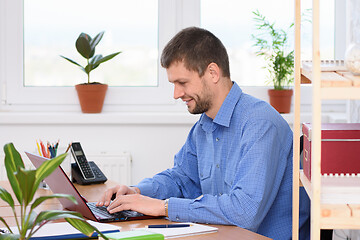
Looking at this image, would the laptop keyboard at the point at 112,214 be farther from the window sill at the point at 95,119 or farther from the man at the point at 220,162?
the window sill at the point at 95,119

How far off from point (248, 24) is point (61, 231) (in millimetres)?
2121

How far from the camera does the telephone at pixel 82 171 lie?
232cm

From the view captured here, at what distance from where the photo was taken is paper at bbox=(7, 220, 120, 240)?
1.50 metres

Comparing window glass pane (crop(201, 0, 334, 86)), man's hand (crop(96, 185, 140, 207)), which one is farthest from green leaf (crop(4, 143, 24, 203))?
window glass pane (crop(201, 0, 334, 86))

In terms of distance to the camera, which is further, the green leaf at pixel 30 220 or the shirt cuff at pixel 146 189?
the shirt cuff at pixel 146 189

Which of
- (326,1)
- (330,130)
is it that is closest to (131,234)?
(330,130)

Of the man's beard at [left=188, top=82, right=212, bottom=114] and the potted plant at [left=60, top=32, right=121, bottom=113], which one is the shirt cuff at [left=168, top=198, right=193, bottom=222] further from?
the potted plant at [left=60, top=32, right=121, bottom=113]

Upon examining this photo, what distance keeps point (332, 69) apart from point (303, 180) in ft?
0.96

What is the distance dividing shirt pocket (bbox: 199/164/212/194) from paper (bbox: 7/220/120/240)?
56 cm

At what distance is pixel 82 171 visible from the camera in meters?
2.34

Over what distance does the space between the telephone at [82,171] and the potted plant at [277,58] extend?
4.29 feet

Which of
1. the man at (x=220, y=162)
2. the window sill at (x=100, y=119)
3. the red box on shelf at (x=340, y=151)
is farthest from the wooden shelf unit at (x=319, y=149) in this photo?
the window sill at (x=100, y=119)

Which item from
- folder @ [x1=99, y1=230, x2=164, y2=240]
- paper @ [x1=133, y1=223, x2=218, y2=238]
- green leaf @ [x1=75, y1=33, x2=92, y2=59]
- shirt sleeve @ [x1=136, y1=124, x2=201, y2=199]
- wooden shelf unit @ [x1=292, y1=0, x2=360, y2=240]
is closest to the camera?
wooden shelf unit @ [x1=292, y1=0, x2=360, y2=240]

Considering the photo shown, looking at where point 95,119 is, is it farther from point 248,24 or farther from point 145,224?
point 145,224
